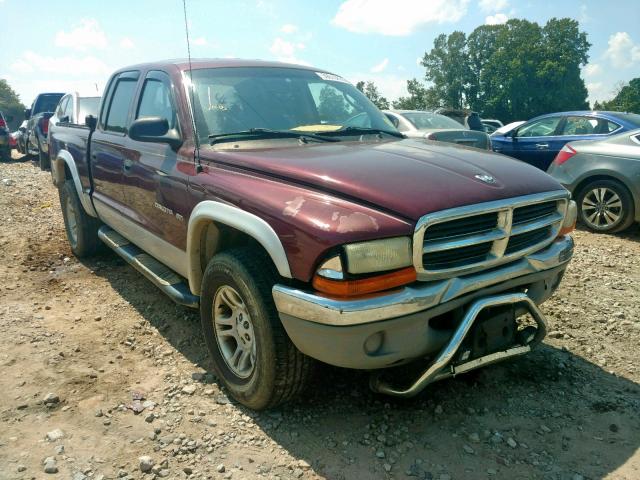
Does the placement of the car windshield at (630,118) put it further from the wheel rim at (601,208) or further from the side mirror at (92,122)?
the side mirror at (92,122)

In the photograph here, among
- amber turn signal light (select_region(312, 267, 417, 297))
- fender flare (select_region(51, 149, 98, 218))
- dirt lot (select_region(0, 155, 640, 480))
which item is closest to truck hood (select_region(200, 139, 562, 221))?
amber turn signal light (select_region(312, 267, 417, 297))

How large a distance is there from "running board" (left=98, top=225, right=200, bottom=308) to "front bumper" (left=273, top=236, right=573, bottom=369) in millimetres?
1183

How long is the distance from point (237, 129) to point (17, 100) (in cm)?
7879

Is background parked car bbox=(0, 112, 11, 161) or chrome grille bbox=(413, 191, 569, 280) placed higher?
chrome grille bbox=(413, 191, 569, 280)

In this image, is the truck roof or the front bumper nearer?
the front bumper

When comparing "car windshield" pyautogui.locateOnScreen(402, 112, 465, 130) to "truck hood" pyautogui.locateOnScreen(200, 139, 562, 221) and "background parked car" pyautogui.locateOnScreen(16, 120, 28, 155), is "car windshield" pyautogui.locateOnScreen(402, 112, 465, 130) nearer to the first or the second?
"truck hood" pyautogui.locateOnScreen(200, 139, 562, 221)

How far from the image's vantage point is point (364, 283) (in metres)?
2.24

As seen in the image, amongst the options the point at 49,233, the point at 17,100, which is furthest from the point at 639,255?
the point at 17,100

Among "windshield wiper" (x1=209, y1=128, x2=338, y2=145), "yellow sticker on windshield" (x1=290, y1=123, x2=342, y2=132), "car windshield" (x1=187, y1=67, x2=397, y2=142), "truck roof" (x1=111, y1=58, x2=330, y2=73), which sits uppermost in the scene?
"truck roof" (x1=111, y1=58, x2=330, y2=73)

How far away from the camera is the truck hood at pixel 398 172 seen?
2.39m

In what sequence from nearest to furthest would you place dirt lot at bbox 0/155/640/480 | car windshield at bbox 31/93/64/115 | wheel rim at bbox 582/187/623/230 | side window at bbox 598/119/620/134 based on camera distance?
dirt lot at bbox 0/155/640/480
wheel rim at bbox 582/187/623/230
side window at bbox 598/119/620/134
car windshield at bbox 31/93/64/115

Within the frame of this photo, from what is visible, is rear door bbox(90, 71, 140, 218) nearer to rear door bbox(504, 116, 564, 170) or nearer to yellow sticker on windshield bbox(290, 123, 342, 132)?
yellow sticker on windshield bbox(290, 123, 342, 132)

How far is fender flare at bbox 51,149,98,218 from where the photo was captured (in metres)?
5.16

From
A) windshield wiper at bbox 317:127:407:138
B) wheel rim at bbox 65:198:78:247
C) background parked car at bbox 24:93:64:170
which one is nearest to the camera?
windshield wiper at bbox 317:127:407:138
